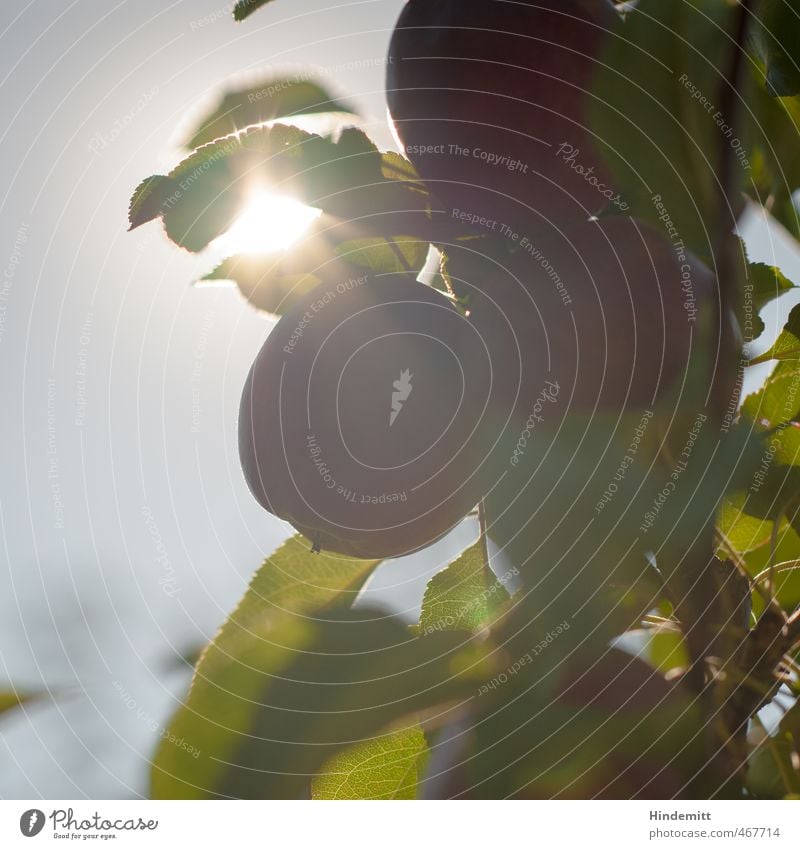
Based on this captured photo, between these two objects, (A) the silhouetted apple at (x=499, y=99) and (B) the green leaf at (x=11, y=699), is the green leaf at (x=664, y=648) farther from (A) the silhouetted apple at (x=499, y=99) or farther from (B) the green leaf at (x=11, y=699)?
(B) the green leaf at (x=11, y=699)

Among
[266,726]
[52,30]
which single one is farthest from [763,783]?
[52,30]

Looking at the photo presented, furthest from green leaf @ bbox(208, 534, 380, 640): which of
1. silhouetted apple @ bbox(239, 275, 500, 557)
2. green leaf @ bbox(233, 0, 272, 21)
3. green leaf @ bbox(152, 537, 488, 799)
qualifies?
green leaf @ bbox(233, 0, 272, 21)

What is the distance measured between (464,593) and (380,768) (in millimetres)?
118

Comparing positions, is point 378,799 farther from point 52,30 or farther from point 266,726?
point 52,30

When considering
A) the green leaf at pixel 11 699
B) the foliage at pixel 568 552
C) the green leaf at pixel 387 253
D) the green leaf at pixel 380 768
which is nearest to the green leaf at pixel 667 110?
the foliage at pixel 568 552

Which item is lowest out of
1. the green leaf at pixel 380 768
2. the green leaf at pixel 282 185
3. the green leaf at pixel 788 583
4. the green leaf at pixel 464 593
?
the green leaf at pixel 380 768

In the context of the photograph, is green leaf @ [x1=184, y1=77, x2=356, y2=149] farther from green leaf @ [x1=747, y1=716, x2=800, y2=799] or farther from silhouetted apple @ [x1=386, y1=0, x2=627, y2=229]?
green leaf @ [x1=747, y1=716, x2=800, y2=799]

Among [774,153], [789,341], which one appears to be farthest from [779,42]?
[789,341]

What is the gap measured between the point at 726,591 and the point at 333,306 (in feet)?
0.83

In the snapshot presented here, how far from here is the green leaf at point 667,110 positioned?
0.37m

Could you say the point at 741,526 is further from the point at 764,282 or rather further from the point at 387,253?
the point at 387,253

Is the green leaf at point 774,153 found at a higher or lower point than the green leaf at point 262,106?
higher

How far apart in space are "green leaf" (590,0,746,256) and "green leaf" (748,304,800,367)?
0.09 metres

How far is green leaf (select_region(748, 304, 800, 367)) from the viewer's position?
16.7 inches
